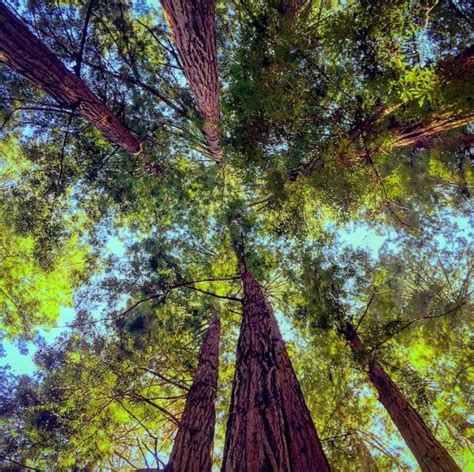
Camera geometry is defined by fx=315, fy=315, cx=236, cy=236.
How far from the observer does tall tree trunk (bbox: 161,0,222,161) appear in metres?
4.20

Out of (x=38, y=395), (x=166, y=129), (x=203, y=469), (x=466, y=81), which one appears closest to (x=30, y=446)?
(x=38, y=395)

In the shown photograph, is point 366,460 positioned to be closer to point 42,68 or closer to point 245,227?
point 245,227

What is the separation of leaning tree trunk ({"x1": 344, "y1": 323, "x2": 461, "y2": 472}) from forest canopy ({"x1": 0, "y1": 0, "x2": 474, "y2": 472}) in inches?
1.3

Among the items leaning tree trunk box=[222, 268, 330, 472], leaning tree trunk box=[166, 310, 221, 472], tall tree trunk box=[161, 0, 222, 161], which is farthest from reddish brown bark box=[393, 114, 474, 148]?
leaning tree trunk box=[166, 310, 221, 472]

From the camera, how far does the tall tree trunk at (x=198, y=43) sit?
4195 mm

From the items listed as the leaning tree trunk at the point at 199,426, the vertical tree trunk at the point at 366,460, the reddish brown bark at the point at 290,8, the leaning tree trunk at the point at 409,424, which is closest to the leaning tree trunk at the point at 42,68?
the reddish brown bark at the point at 290,8

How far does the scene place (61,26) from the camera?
6.16 meters

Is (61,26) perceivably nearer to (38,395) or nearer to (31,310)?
(38,395)

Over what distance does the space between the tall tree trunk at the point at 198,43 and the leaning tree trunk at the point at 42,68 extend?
1.67 m

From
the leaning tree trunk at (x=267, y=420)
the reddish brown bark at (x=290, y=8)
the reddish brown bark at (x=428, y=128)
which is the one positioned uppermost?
the reddish brown bark at (x=290, y=8)

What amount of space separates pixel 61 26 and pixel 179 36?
3.30m

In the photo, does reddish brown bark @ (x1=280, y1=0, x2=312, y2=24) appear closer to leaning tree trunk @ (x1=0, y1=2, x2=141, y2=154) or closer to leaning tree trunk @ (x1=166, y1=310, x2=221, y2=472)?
leaning tree trunk @ (x1=0, y1=2, x2=141, y2=154)

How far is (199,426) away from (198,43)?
525 centimetres

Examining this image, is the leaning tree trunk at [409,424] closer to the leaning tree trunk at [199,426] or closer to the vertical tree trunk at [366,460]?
the vertical tree trunk at [366,460]
